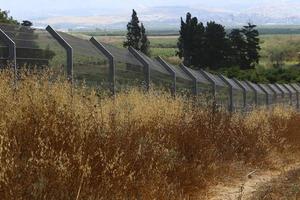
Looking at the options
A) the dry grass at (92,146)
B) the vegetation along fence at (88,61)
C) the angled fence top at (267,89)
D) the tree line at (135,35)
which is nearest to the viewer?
the dry grass at (92,146)

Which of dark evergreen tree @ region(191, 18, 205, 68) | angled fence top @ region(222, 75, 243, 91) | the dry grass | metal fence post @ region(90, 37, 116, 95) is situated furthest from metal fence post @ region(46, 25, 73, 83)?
dark evergreen tree @ region(191, 18, 205, 68)

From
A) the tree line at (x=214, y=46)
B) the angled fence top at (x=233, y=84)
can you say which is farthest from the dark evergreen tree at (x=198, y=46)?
the angled fence top at (x=233, y=84)

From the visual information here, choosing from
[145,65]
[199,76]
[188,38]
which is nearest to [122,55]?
[145,65]

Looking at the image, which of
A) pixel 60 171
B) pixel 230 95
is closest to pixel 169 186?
pixel 60 171

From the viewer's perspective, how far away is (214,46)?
87438 millimetres

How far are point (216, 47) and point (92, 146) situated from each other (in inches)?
3154

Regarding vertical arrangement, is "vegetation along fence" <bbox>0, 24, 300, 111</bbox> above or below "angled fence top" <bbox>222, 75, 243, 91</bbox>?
above

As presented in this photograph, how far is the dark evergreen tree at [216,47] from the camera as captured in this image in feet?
282

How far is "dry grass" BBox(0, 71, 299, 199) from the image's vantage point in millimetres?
6754

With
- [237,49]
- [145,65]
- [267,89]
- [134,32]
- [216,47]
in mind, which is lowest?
[267,89]

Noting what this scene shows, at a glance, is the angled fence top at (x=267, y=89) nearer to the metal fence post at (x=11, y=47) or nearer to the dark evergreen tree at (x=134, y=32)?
the metal fence post at (x=11, y=47)

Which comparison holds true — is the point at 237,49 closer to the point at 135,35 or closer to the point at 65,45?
the point at 135,35

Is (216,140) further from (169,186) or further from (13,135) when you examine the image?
(13,135)

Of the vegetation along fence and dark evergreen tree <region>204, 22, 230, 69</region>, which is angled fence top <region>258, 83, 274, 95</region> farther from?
dark evergreen tree <region>204, 22, 230, 69</region>
